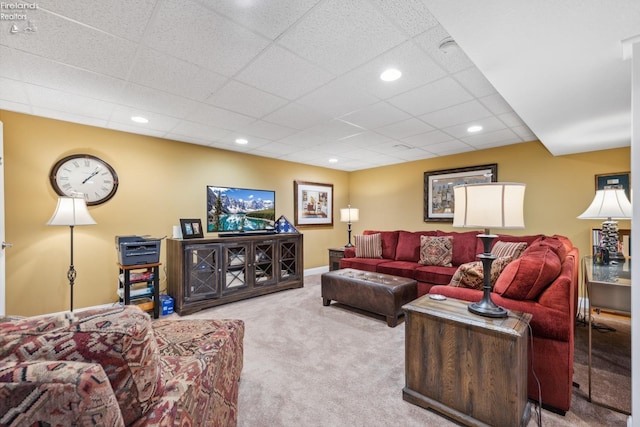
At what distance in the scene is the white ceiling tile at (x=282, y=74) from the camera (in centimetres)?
192

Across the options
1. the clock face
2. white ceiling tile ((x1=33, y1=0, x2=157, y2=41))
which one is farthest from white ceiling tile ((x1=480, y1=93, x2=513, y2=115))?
the clock face

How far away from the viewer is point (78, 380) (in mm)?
588

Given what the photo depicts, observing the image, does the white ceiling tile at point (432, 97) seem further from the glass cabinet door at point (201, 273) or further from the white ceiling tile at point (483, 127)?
the glass cabinet door at point (201, 273)

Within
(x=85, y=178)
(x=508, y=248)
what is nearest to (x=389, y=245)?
(x=508, y=248)

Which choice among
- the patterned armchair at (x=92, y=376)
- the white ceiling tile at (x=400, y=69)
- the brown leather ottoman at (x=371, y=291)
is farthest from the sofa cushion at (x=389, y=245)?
the patterned armchair at (x=92, y=376)

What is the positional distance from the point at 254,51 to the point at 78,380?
193 centimetres

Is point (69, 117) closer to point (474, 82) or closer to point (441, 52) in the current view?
point (441, 52)

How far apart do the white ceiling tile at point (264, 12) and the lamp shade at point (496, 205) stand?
55.8 inches

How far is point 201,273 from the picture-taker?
3.63m

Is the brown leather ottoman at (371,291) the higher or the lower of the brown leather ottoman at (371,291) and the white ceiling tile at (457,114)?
the lower

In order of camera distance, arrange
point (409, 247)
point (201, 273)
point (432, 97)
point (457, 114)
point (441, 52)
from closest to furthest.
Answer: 1. point (441, 52)
2. point (432, 97)
3. point (457, 114)
4. point (201, 273)
5. point (409, 247)

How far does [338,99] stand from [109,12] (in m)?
1.73

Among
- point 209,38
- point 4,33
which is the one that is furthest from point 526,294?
point 4,33

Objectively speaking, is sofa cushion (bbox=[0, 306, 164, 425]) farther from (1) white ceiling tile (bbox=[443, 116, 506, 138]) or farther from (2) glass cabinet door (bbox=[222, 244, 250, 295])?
(1) white ceiling tile (bbox=[443, 116, 506, 138])
